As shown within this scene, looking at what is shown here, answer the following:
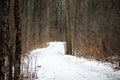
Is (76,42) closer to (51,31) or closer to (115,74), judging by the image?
(115,74)

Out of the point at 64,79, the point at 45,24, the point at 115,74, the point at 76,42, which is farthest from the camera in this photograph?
the point at 45,24

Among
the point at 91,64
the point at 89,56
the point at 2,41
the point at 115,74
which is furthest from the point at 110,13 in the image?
the point at 2,41

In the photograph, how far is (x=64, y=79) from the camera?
26.7 feet

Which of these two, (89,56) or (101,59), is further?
(89,56)

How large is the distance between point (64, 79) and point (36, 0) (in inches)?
777

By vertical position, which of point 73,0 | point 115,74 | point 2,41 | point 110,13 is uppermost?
point 73,0

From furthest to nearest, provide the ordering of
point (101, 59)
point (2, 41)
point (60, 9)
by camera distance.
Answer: point (60, 9) → point (101, 59) → point (2, 41)

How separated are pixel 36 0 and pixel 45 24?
34.1 feet

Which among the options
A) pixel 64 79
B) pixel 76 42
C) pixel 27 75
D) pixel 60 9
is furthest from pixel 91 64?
pixel 60 9

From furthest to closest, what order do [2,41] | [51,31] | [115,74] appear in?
[51,31] < [115,74] < [2,41]

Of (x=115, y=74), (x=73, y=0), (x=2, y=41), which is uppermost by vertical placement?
(x=73, y=0)

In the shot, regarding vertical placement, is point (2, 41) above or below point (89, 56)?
above

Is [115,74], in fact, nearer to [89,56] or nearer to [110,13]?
[89,56]

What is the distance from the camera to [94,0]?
2253 cm
